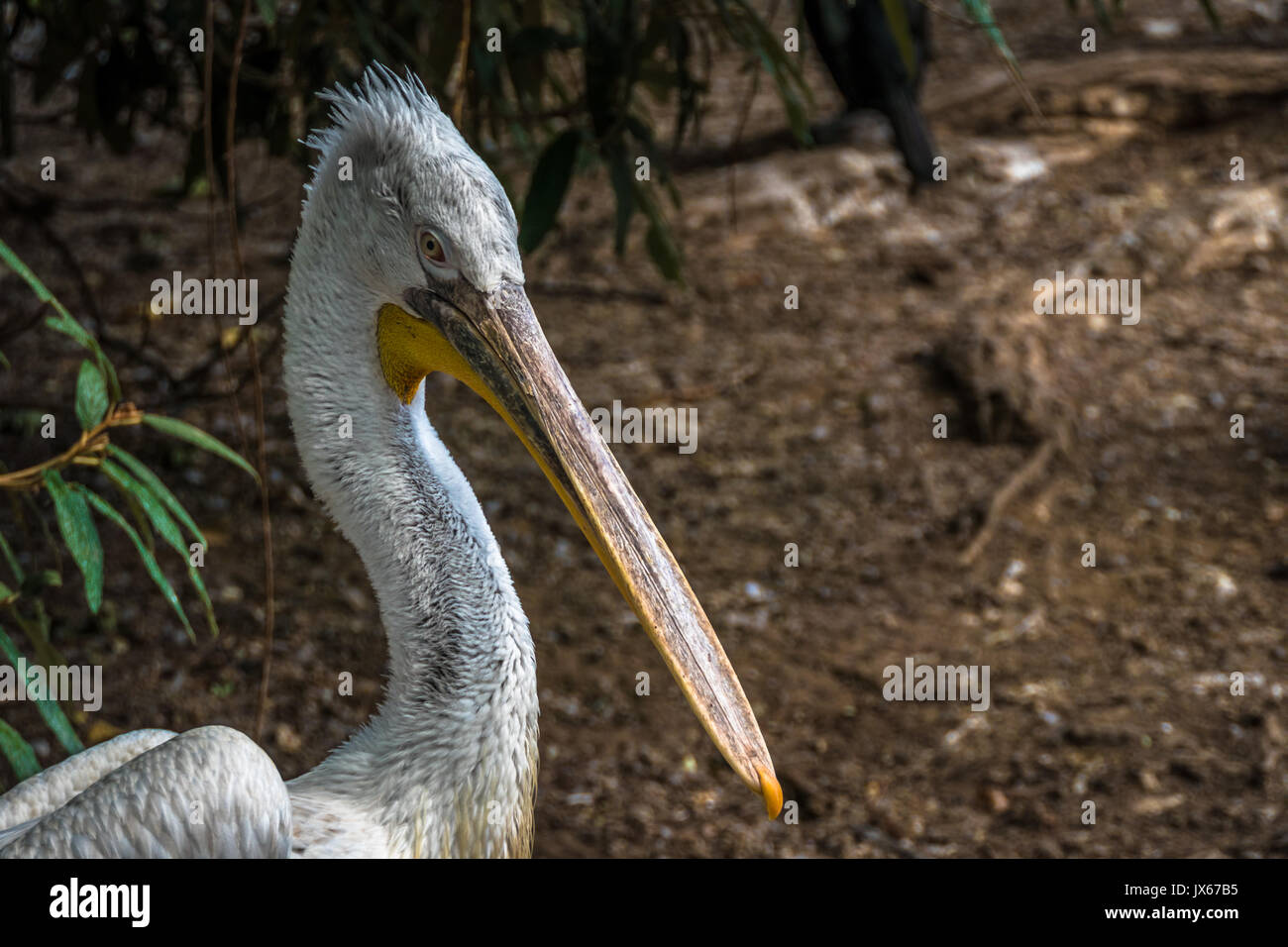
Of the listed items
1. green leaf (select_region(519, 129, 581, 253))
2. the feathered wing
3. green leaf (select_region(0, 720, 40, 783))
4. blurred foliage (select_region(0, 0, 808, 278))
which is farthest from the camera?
green leaf (select_region(519, 129, 581, 253))

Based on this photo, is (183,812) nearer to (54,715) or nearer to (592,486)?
(54,715)

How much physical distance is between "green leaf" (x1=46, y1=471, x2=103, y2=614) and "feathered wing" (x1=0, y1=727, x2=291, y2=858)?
0.51 m

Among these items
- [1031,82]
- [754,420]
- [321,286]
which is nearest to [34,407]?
[754,420]

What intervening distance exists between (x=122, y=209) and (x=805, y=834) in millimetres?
5604

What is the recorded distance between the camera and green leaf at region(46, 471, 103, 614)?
255cm

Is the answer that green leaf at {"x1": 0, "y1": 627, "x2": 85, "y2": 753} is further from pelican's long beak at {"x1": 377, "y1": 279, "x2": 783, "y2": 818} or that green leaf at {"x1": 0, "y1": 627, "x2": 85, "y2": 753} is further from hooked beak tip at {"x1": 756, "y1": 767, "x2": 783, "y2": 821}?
hooked beak tip at {"x1": 756, "y1": 767, "x2": 783, "y2": 821}

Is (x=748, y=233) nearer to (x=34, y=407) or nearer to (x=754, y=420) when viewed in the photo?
(x=754, y=420)

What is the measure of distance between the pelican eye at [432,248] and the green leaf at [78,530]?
847 millimetres

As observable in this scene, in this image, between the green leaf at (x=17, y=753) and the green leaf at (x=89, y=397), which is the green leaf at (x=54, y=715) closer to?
the green leaf at (x=17, y=753)

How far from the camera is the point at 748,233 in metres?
→ 7.62

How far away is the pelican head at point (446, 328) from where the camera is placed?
231 centimetres

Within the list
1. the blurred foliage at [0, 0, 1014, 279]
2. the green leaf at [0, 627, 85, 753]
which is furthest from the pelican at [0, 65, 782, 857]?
the blurred foliage at [0, 0, 1014, 279]

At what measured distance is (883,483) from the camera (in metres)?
5.66

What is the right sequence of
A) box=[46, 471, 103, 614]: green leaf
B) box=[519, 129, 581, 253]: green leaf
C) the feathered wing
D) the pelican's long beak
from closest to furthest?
the feathered wing < the pelican's long beak < box=[46, 471, 103, 614]: green leaf < box=[519, 129, 581, 253]: green leaf
